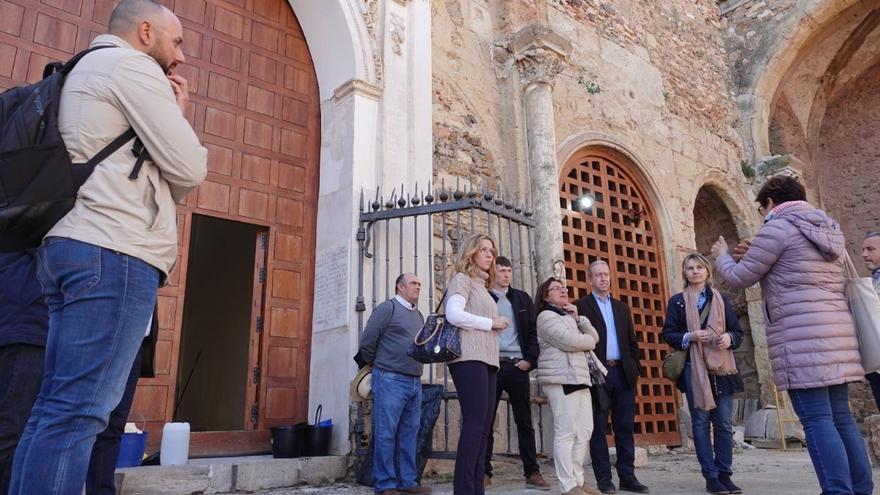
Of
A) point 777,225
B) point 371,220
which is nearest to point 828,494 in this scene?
point 777,225

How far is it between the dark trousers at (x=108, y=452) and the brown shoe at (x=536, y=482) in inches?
113

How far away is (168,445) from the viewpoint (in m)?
4.01

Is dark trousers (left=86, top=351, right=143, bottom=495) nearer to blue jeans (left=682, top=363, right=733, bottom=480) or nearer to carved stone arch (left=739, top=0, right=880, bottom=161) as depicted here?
blue jeans (left=682, top=363, right=733, bottom=480)

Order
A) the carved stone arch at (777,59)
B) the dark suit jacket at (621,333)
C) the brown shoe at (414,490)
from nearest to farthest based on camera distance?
the brown shoe at (414,490) → the dark suit jacket at (621,333) → the carved stone arch at (777,59)

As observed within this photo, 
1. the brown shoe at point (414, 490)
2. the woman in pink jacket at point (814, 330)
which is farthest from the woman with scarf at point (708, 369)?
the brown shoe at point (414, 490)

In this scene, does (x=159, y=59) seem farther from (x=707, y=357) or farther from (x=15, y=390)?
(x=707, y=357)

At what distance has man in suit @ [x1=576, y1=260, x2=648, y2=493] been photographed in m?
4.39

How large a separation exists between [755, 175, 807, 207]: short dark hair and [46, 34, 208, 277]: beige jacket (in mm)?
2973

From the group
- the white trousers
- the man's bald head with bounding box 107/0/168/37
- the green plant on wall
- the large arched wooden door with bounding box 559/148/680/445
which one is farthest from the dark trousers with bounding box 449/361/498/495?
the green plant on wall

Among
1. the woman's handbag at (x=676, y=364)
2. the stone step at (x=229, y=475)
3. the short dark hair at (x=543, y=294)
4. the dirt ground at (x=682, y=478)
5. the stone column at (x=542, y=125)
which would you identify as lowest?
the dirt ground at (x=682, y=478)

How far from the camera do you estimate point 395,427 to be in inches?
164

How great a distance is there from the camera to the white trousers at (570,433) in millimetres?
3860

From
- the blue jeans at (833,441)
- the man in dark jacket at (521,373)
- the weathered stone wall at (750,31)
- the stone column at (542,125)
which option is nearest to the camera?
the blue jeans at (833,441)

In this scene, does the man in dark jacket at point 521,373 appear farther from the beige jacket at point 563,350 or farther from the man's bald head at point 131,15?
the man's bald head at point 131,15
